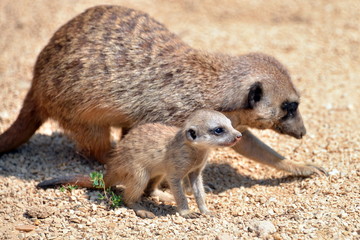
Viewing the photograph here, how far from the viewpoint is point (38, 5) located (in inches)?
374

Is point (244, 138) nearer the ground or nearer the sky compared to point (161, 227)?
nearer the sky

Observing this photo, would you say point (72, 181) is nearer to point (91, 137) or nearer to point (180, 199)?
point (91, 137)

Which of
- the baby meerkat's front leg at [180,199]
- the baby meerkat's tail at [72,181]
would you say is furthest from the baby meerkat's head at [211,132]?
the baby meerkat's tail at [72,181]

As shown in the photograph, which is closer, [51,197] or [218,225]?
[218,225]

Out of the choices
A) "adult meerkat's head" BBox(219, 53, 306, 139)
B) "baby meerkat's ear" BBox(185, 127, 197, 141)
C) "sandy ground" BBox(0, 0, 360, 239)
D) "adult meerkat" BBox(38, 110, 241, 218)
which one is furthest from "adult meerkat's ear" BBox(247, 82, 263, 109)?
"sandy ground" BBox(0, 0, 360, 239)

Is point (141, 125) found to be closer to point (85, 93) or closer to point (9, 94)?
point (85, 93)

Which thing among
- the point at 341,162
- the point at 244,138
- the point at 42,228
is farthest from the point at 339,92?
the point at 42,228

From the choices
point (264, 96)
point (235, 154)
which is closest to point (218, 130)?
point (264, 96)

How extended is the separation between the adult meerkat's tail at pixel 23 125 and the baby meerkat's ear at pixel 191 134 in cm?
205

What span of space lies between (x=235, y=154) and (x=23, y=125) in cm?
239

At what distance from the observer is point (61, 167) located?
224 inches

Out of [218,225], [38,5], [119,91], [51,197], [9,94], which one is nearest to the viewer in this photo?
[218,225]

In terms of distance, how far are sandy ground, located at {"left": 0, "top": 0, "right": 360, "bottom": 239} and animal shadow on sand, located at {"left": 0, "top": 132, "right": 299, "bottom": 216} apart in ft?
0.04

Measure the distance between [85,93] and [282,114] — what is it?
191 centimetres
